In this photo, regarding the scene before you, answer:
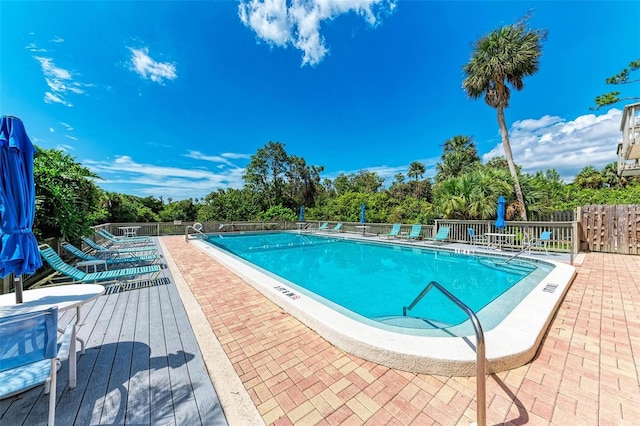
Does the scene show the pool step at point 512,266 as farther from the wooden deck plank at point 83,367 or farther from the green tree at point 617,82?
the green tree at point 617,82

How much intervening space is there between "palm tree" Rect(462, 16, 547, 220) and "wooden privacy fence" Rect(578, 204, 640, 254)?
2.28 metres

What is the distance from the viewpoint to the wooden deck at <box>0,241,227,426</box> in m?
1.66

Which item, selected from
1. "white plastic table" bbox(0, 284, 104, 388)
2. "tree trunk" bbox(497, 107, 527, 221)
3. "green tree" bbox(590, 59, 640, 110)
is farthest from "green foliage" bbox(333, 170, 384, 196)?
"white plastic table" bbox(0, 284, 104, 388)

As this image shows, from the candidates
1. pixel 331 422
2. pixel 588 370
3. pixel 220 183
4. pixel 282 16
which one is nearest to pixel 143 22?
pixel 282 16

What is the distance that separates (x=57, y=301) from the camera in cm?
218

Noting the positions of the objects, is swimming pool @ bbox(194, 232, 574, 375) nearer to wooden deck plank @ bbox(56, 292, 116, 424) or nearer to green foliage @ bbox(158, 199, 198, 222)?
wooden deck plank @ bbox(56, 292, 116, 424)

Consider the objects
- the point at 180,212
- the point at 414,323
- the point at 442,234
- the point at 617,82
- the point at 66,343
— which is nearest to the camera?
the point at 66,343

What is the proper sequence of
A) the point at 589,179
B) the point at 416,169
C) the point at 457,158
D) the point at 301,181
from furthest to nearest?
the point at 416,169 → the point at 301,181 → the point at 589,179 → the point at 457,158

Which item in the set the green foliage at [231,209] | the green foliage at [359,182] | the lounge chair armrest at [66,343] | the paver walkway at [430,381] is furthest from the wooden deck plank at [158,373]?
the green foliage at [359,182]

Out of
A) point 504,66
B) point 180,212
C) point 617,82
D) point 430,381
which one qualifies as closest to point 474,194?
point 504,66

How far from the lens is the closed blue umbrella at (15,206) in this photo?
210 cm

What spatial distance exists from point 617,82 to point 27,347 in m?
17.2

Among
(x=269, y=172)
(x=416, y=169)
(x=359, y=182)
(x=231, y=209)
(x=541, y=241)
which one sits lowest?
(x=541, y=241)

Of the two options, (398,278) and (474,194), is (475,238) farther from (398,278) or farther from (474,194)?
(398,278)
